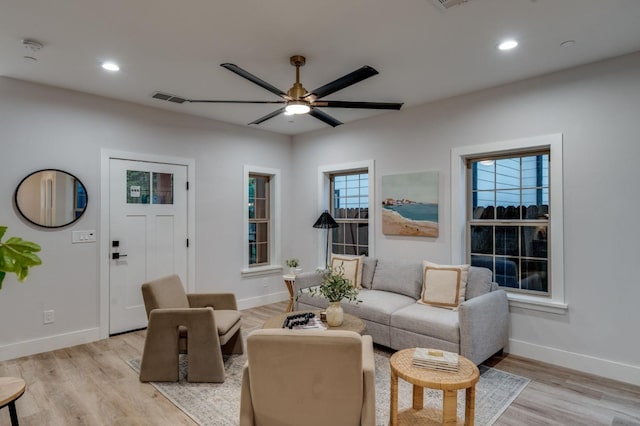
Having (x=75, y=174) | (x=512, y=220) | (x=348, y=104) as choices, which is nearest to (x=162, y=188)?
(x=75, y=174)

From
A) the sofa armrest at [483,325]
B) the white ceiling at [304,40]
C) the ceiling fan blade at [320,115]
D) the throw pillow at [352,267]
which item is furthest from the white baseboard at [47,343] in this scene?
the sofa armrest at [483,325]

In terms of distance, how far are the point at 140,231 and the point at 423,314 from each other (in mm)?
3456

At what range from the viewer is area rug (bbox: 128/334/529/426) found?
2.46 meters

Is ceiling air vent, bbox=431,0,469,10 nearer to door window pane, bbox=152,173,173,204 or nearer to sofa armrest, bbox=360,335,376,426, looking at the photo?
sofa armrest, bbox=360,335,376,426

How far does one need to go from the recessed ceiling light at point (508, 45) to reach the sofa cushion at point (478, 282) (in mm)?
2082

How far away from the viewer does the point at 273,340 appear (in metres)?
1.68

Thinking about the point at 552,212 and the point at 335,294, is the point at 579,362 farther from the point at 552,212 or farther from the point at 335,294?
the point at 335,294

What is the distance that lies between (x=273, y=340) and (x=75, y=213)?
3359 millimetres

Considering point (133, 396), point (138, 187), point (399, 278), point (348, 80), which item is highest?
point (348, 80)

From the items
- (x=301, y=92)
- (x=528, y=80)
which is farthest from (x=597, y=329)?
(x=301, y=92)

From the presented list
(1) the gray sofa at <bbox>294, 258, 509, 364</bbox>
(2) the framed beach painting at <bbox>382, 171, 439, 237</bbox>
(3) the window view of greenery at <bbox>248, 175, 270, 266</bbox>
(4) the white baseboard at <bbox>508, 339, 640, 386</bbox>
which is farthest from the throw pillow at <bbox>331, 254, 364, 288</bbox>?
(4) the white baseboard at <bbox>508, 339, 640, 386</bbox>

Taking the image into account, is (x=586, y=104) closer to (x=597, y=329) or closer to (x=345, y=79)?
(x=597, y=329)

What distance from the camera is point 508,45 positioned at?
112 inches

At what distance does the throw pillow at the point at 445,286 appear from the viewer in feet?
11.6
